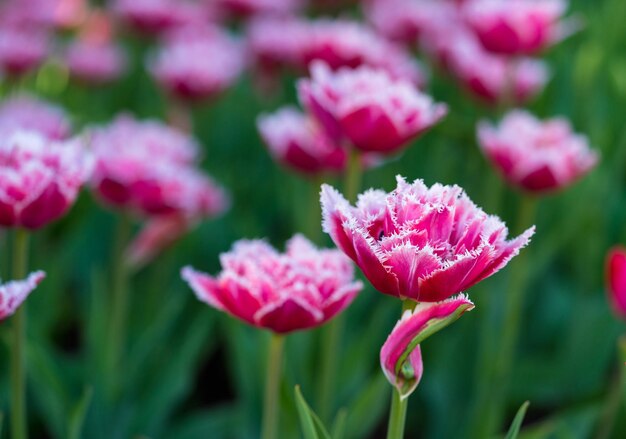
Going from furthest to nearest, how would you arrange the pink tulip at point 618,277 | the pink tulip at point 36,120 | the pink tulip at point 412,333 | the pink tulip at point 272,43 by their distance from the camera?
the pink tulip at point 272,43 < the pink tulip at point 36,120 < the pink tulip at point 618,277 < the pink tulip at point 412,333

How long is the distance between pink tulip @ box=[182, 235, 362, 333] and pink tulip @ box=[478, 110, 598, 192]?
1.72 ft

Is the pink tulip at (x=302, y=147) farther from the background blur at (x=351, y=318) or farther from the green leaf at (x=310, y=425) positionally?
the green leaf at (x=310, y=425)

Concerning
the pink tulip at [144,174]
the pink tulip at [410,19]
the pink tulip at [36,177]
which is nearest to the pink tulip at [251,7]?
the pink tulip at [410,19]

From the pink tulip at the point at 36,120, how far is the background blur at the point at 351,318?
0.22 metres

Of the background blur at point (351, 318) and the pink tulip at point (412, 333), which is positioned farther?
the background blur at point (351, 318)

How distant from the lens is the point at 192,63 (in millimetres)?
2055

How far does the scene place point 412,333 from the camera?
0.66m

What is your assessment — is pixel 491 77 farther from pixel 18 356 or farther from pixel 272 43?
pixel 18 356

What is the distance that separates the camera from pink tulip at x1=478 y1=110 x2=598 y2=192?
51.8 inches

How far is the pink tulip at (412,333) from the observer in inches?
25.6

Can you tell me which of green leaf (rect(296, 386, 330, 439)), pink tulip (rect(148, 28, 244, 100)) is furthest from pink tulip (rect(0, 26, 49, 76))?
green leaf (rect(296, 386, 330, 439))

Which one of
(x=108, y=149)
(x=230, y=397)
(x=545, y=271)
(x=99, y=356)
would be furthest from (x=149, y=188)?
(x=545, y=271)

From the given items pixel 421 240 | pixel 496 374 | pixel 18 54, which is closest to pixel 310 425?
pixel 421 240

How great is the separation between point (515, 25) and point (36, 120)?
2.63 ft
